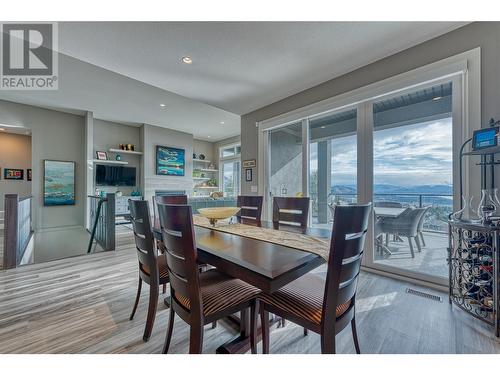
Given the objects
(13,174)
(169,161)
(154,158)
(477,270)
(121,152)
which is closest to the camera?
(477,270)

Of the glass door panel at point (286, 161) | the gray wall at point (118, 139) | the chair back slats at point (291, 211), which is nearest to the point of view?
the chair back slats at point (291, 211)

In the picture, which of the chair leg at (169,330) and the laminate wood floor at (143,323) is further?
the laminate wood floor at (143,323)

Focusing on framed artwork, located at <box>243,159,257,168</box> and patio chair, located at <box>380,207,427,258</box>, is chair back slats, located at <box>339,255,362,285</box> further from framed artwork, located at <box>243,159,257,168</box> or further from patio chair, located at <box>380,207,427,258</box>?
framed artwork, located at <box>243,159,257,168</box>

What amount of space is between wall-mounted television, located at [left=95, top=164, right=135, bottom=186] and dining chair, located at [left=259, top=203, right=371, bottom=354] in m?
6.82

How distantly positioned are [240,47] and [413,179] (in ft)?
8.45

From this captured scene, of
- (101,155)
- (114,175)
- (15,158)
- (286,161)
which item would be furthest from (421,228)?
(15,158)

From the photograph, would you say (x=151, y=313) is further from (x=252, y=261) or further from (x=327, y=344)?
(x=327, y=344)

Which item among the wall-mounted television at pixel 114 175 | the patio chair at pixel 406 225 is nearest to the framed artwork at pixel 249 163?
the patio chair at pixel 406 225

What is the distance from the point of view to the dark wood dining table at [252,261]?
0.99 metres

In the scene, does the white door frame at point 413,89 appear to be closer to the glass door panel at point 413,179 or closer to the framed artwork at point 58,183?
the glass door panel at point 413,179

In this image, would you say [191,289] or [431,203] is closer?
[191,289]

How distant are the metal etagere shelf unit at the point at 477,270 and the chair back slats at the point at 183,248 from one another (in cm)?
215

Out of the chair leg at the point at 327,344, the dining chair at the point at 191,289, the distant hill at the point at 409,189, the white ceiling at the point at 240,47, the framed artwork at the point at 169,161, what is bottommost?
the chair leg at the point at 327,344

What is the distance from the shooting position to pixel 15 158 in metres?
6.41
